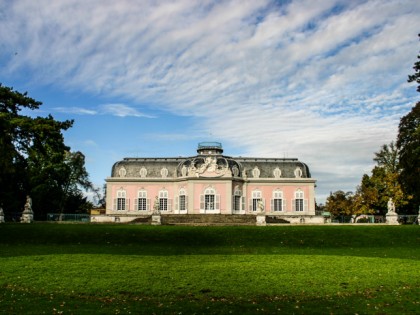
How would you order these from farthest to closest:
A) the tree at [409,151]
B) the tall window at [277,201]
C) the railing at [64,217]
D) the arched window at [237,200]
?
the tall window at [277,201] < the arched window at [237,200] < the railing at [64,217] < the tree at [409,151]

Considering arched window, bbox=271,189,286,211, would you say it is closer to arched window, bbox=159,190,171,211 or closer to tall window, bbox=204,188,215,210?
tall window, bbox=204,188,215,210

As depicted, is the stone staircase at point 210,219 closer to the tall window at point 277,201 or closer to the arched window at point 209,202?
the arched window at point 209,202

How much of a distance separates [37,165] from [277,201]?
27089mm

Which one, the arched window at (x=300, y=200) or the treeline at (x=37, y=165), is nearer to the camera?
the treeline at (x=37, y=165)

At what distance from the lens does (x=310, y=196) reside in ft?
183

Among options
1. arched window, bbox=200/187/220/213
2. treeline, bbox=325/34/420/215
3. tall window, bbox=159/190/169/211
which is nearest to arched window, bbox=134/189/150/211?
tall window, bbox=159/190/169/211

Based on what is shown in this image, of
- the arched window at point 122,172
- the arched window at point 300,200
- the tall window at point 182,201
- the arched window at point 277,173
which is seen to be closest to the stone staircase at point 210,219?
the tall window at point 182,201

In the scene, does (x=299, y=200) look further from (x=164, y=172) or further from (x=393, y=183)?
(x=164, y=172)

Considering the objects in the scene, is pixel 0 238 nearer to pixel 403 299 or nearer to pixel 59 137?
pixel 59 137

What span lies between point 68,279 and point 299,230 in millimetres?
18625

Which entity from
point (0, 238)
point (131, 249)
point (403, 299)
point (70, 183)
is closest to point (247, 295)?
point (403, 299)

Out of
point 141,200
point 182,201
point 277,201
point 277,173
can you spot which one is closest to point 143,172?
point 141,200

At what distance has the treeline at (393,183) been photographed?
41125 millimetres

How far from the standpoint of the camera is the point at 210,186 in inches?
2084
